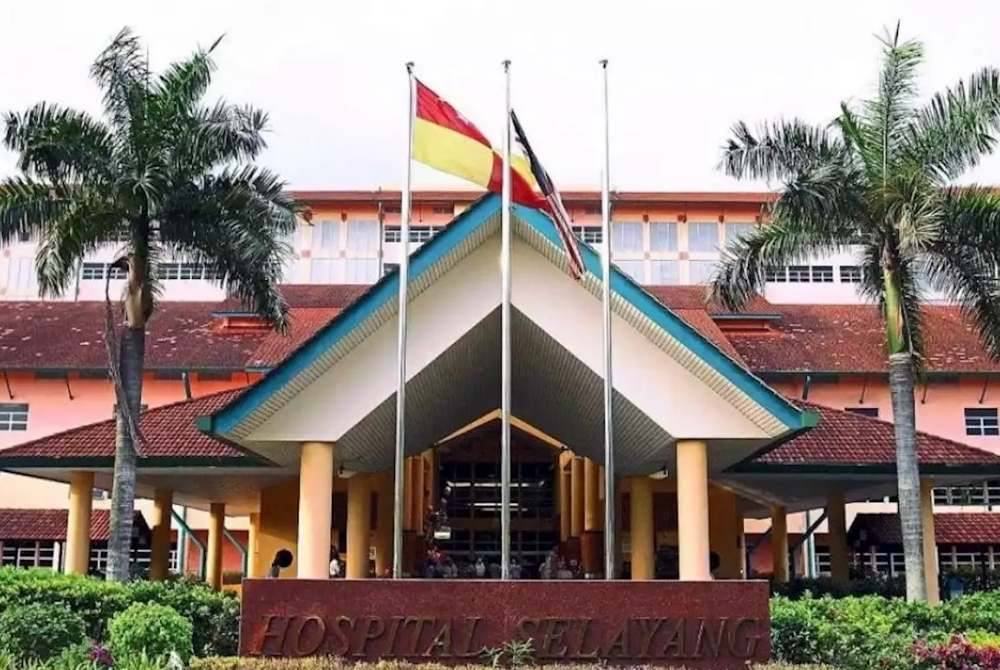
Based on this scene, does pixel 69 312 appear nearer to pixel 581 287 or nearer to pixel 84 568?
pixel 84 568

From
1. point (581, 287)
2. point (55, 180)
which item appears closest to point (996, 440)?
point (581, 287)

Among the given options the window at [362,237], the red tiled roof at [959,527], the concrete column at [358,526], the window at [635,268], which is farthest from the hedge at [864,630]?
the window at [362,237]

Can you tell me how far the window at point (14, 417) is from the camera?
37.5 meters

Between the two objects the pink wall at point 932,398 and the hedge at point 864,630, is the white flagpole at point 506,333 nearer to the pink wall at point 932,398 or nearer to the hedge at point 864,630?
the hedge at point 864,630

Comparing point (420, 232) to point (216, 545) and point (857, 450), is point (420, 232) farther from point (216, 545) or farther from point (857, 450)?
point (857, 450)

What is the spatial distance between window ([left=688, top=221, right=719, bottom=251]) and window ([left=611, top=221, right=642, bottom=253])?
7.76ft

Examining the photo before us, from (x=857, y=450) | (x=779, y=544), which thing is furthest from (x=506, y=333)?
(x=779, y=544)

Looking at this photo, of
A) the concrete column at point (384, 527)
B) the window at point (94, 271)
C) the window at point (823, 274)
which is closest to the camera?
the concrete column at point (384, 527)

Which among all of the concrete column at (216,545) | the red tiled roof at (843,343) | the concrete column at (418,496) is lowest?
the concrete column at (216,545)

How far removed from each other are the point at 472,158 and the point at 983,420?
26.6 meters

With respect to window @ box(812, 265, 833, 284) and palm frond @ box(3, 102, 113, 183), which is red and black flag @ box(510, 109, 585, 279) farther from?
window @ box(812, 265, 833, 284)

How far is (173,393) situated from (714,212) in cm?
2761

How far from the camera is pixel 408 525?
29125 mm

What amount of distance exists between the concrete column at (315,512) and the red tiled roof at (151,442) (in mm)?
4561
